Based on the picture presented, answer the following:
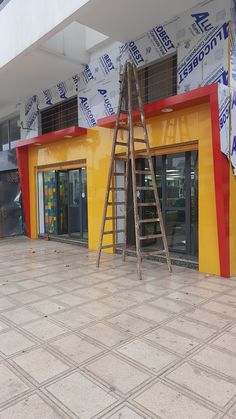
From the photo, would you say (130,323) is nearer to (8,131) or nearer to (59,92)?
(59,92)

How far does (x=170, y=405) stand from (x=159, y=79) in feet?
16.7

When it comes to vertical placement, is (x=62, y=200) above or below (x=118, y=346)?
above

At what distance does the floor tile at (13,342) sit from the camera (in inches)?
98.1

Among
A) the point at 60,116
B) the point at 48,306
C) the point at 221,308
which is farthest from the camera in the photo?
the point at 60,116

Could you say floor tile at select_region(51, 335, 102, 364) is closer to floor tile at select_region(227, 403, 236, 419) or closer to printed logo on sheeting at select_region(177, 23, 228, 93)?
floor tile at select_region(227, 403, 236, 419)

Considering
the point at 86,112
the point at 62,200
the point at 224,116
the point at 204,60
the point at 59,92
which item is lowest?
the point at 62,200

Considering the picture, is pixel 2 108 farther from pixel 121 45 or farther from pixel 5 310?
pixel 5 310

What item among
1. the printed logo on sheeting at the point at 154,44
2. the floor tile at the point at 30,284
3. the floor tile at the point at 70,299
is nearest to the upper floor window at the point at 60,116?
the printed logo on sheeting at the point at 154,44

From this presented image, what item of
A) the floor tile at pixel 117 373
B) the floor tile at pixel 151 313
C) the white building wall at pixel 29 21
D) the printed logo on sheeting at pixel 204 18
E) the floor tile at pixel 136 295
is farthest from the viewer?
the white building wall at pixel 29 21

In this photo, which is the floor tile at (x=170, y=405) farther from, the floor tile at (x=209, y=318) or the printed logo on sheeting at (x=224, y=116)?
the printed logo on sheeting at (x=224, y=116)

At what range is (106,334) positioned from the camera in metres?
2.74

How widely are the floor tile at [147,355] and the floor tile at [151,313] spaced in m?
0.51

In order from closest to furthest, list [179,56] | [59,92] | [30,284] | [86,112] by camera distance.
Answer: [30,284] < [179,56] < [86,112] < [59,92]

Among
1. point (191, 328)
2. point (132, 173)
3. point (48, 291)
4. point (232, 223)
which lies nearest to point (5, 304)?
point (48, 291)
